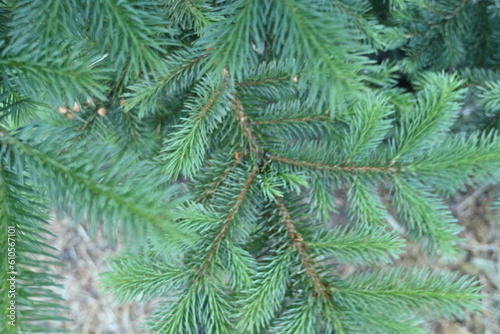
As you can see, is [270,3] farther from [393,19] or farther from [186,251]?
[393,19]

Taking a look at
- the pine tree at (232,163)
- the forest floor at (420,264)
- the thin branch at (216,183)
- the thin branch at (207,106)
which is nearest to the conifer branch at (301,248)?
the pine tree at (232,163)

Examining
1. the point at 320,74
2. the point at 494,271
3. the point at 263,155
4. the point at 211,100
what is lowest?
the point at 494,271

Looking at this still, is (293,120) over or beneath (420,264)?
over

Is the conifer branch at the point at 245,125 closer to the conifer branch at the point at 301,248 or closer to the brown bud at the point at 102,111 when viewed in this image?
the conifer branch at the point at 301,248

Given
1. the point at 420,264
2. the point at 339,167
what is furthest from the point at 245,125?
the point at 420,264

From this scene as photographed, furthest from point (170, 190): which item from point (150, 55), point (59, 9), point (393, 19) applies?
point (393, 19)

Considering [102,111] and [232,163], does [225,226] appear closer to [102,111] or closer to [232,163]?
[232,163]
